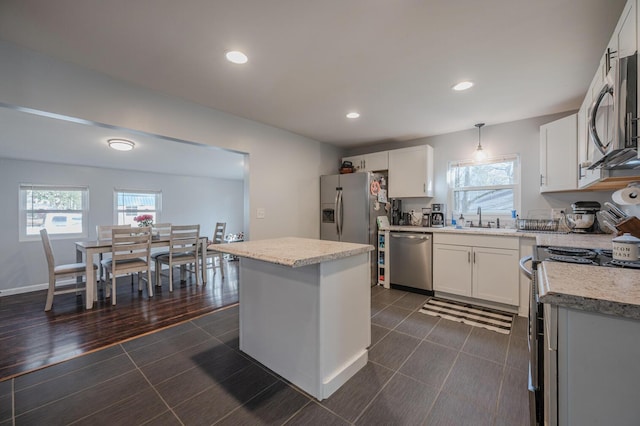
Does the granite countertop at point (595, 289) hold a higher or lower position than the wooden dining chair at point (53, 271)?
higher

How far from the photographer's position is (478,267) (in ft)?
9.98

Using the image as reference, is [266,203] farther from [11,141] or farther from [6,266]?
[6,266]

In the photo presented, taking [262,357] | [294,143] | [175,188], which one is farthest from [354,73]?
[175,188]

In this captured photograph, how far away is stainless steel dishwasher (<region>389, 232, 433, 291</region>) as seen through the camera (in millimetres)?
3443

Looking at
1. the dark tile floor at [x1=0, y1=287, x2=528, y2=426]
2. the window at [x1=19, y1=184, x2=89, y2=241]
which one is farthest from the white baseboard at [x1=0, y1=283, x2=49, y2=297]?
the dark tile floor at [x1=0, y1=287, x2=528, y2=426]

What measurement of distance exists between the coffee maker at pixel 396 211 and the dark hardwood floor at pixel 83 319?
273 centimetres

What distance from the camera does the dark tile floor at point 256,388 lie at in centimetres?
147

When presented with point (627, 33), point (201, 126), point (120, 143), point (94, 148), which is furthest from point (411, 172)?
point (94, 148)

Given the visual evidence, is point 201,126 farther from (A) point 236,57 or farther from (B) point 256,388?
(B) point 256,388

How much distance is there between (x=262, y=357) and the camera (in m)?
1.97

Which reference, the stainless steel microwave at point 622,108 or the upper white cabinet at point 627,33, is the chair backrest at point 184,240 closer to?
the stainless steel microwave at point 622,108

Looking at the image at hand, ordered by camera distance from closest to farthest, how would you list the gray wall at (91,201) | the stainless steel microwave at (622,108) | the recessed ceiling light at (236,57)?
the stainless steel microwave at (622,108) < the recessed ceiling light at (236,57) < the gray wall at (91,201)

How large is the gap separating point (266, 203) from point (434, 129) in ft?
8.61

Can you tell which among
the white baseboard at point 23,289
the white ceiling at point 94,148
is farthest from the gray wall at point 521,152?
the white baseboard at point 23,289
